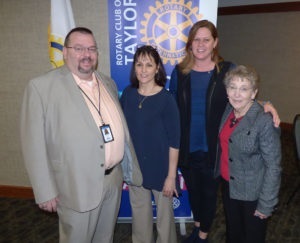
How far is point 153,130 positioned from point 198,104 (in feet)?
1.35

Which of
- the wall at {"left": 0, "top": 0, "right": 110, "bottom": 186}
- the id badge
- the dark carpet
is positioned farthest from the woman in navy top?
the wall at {"left": 0, "top": 0, "right": 110, "bottom": 186}

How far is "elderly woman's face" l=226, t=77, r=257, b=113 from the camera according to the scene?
1.59m

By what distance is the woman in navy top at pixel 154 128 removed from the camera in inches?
71.5

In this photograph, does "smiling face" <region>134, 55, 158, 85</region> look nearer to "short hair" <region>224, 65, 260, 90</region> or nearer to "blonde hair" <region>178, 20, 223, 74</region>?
"blonde hair" <region>178, 20, 223, 74</region>

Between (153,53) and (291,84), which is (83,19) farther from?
(291,84)

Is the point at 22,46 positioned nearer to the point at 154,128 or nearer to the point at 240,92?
the point at 154,128

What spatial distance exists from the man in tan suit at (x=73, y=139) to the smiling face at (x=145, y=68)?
11.2 inches

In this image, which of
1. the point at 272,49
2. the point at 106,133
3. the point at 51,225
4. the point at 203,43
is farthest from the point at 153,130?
the point at 272,49

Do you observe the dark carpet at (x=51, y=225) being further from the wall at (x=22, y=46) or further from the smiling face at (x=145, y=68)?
the smiling face at (x=145, y=68)

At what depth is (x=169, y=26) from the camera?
2.35 m

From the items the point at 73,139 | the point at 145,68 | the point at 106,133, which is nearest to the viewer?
the point at 73,139

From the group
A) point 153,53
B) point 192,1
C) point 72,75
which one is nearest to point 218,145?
point 153,53

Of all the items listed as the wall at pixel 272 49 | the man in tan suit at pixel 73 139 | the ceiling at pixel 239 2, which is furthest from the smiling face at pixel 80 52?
the wall at pixel 272 49

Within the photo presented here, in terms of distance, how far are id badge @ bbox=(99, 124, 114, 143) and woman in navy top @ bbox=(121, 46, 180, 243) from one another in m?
0.25
